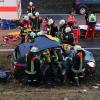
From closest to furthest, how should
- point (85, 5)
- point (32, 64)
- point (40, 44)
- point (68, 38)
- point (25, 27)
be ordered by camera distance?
point (32, 64)
point (40, 44)
point (68, 38)
point (25, 27)
point (85, 5)

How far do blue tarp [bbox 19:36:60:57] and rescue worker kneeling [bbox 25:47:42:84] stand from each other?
428 millimetres

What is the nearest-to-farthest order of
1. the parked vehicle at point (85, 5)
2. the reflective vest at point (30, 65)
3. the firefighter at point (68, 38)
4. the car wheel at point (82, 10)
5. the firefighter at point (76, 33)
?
the reflective vest at point (30, 65) < the firefighter at point (68, 38) < the firefighter at point (76, 33) < the car wheel at point (82, 10) < the parked vehicle at point (85, 5)

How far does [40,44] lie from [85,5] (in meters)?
17.5

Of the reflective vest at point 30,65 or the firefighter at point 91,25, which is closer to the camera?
the reflective vest at point 30,65

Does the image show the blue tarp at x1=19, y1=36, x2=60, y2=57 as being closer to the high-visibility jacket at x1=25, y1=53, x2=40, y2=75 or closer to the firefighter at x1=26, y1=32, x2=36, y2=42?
the high-visibility jacket at x1=25, y1=53, x2=40, y2=75

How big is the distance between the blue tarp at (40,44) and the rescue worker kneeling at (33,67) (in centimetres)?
43

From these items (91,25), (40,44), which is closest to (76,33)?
(91,25)

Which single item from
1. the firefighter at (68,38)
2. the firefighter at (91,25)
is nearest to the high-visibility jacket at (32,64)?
the firefighter at (68,38)

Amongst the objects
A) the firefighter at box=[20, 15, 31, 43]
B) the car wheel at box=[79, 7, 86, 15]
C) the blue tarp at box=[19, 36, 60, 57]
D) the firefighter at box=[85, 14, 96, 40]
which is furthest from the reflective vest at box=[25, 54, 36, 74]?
the car wheel at box=[79, 7, 86, 15]

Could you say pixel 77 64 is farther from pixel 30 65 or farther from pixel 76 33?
pixel 76 33

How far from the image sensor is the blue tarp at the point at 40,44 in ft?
56.4

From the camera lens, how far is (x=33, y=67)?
16.7 meters

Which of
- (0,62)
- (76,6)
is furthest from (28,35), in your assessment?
(76,6)

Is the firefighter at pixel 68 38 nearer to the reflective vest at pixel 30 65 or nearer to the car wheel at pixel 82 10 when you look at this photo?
the reflective vest at pixel 30 65
